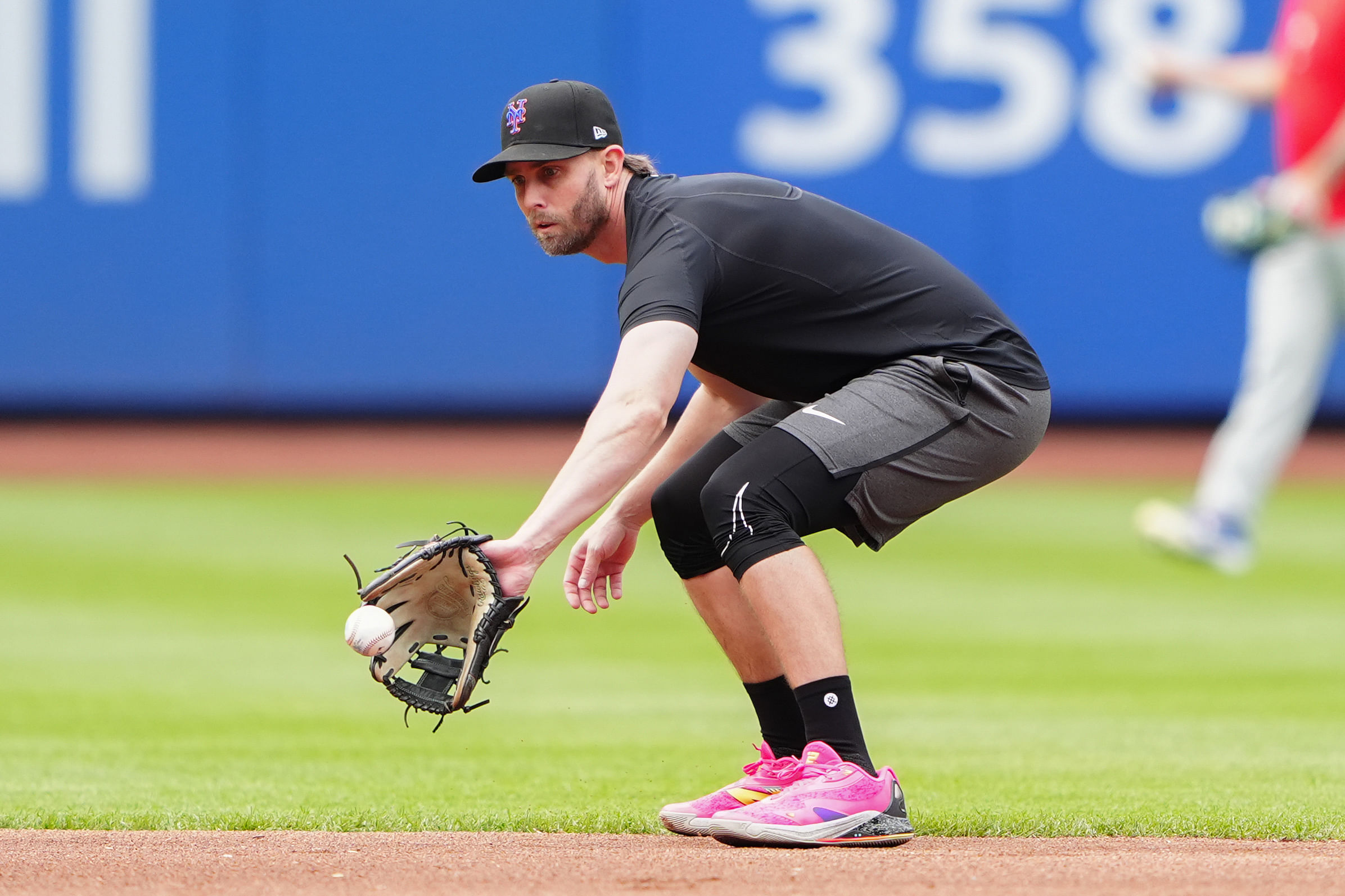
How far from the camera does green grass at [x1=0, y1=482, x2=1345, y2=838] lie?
4.64 m

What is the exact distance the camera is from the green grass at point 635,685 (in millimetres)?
4637

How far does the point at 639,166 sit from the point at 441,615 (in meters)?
1.10

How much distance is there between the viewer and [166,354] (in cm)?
1485

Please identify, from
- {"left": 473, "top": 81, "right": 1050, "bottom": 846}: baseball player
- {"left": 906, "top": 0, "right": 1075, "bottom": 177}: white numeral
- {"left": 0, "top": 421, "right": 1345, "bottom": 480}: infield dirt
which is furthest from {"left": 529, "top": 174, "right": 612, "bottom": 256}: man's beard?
{"left": 906, "top": 0, "right": 1075, "bottom": 177}: white numeral

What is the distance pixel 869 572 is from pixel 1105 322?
5.68 meters

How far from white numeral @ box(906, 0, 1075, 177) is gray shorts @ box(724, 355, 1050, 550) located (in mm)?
10782

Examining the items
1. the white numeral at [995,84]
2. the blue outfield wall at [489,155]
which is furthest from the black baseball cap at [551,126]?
the white numeral at [995,84]

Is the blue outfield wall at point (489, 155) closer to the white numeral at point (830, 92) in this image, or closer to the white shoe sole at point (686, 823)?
the white numeral at point (830, 92)

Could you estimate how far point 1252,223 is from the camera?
29.0 ft

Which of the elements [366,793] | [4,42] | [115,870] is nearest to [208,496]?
[4,42]

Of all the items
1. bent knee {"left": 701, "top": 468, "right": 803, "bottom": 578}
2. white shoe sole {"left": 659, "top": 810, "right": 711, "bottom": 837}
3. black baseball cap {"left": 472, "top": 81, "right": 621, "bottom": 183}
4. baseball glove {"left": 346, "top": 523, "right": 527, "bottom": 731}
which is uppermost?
black baseball cap {"left": 472, "top": 81, "right": 621, "bottom": 183}

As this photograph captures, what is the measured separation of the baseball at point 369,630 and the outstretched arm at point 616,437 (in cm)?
28

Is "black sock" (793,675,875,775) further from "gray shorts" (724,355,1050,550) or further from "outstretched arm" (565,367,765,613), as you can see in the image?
"outstretched arm" (565,367,765,613)

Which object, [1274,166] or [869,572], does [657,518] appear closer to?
[869,572]
